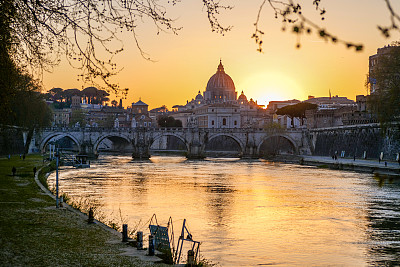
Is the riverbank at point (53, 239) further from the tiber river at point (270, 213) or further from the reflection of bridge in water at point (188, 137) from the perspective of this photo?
the reflection of bridge in water at point (188, 137)

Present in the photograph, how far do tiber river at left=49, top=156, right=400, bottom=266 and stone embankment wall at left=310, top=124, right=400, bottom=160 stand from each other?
1206 centimetres

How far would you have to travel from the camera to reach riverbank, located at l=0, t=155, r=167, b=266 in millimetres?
11984

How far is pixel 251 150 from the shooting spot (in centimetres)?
9250

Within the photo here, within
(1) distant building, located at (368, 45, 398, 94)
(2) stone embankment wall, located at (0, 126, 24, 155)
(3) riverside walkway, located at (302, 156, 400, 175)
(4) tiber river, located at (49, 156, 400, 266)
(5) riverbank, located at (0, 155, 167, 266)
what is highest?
(1) distant building, located at (368, 45, 398, 94)

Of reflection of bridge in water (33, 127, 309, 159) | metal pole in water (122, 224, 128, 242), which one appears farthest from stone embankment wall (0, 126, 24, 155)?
metal pole in water (122, 224, 128, 242)

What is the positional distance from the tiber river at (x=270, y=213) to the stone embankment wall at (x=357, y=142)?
12061 millimetres

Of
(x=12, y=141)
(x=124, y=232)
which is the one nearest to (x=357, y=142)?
(x=12, y=141)

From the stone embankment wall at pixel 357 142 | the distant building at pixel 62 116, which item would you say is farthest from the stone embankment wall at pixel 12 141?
the distant building at pixel 62 116

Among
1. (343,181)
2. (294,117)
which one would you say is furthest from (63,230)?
(294,117)

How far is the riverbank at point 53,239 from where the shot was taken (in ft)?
39.3

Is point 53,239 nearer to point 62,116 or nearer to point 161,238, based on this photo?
point 161,238

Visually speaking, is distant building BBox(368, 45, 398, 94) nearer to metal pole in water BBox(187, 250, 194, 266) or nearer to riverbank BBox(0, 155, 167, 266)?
riverbank BBox(0, 155, 167, 266)

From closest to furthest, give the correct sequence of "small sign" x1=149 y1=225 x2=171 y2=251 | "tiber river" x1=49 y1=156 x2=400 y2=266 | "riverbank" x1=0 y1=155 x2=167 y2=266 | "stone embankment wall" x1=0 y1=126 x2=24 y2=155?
"riverbank" x1=0 y1=155 x2=167 y2=266 < "small sign" x1=149 y1=225 x2=171 y2=251 < "tiber river" x1=49 y1=156 x2=400 y2=266 < "stone embankment wall" x1=0 y1=126 x2=24 y2=155

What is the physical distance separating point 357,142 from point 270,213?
138 ft
